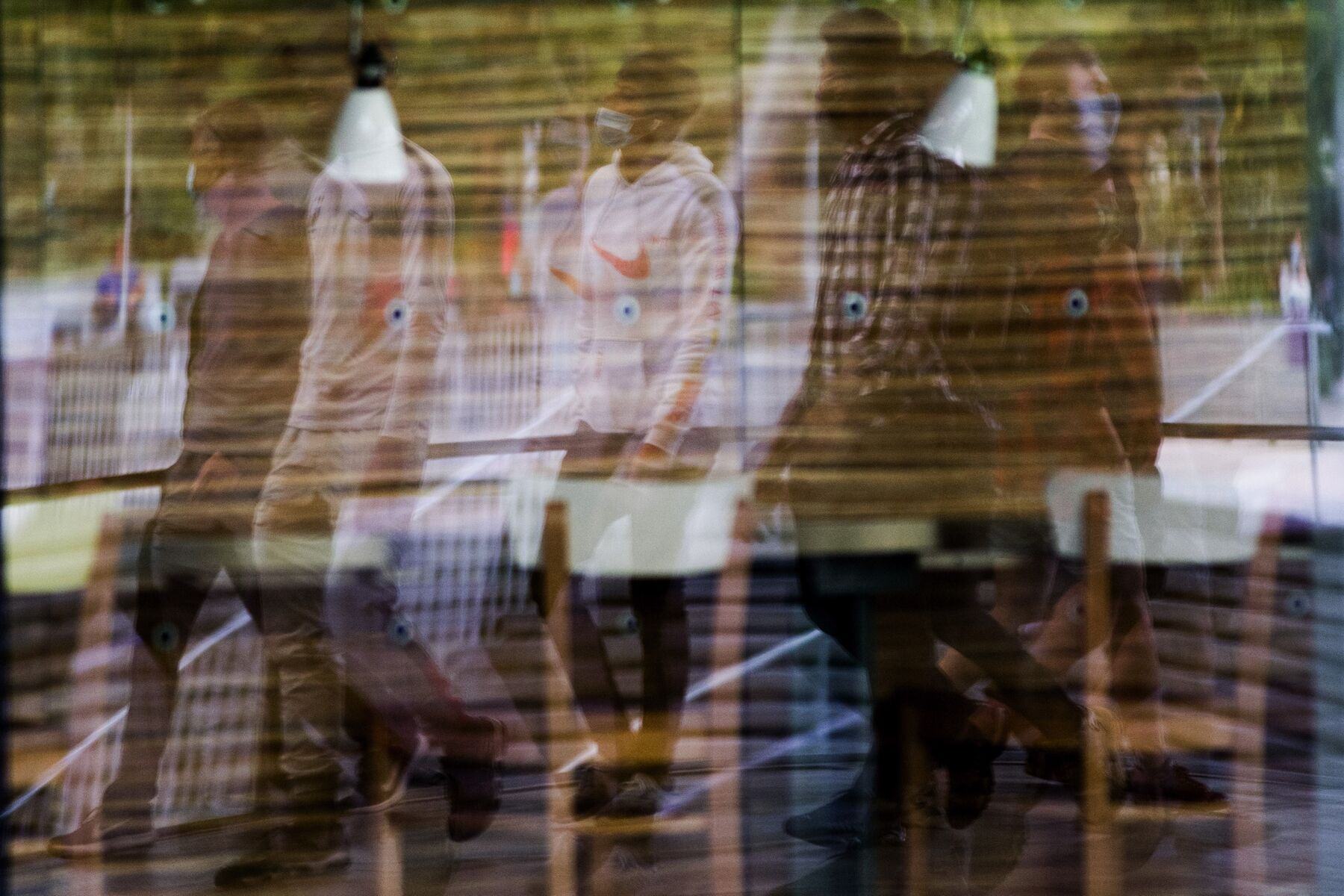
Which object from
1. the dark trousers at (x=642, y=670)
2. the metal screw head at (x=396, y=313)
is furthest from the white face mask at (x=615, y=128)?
the dark trousers at (x=642, y=670)

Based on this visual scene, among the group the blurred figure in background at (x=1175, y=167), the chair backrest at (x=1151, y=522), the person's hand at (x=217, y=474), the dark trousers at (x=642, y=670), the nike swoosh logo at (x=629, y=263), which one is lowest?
the dark trousers at (x=642, y=670)

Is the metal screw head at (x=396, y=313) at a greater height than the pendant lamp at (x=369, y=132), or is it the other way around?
the pendant lamp at (x=369, y=132)

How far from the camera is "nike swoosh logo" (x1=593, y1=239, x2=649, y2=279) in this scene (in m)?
2.10

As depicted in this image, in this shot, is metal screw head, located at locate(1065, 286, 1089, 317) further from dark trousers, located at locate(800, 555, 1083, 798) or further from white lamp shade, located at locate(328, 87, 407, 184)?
white lamp shade, located at locate(328, 87, 407, 184)

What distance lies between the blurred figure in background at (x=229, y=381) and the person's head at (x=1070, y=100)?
48.6 inches

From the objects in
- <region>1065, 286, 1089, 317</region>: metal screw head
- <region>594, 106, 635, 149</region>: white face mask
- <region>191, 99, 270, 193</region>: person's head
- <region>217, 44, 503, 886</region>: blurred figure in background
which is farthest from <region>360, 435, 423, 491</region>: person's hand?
<region>1065, 286, 1089, 317</region>: metal screw head

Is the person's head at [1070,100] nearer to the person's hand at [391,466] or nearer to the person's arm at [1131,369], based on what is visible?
the person's arm at [1131,369]

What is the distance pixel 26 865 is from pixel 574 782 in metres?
0.93

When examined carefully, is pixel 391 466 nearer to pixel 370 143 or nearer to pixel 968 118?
pixel 370 143

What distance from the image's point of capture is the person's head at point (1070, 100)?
6.89 feet

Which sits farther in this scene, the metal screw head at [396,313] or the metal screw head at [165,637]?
the metal screw head at [165,637]

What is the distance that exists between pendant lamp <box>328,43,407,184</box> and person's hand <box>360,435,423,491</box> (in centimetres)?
43

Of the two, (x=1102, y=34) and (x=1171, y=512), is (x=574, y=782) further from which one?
(x=1102, y=34)

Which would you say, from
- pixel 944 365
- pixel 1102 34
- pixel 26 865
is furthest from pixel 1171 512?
pixel 26 865
